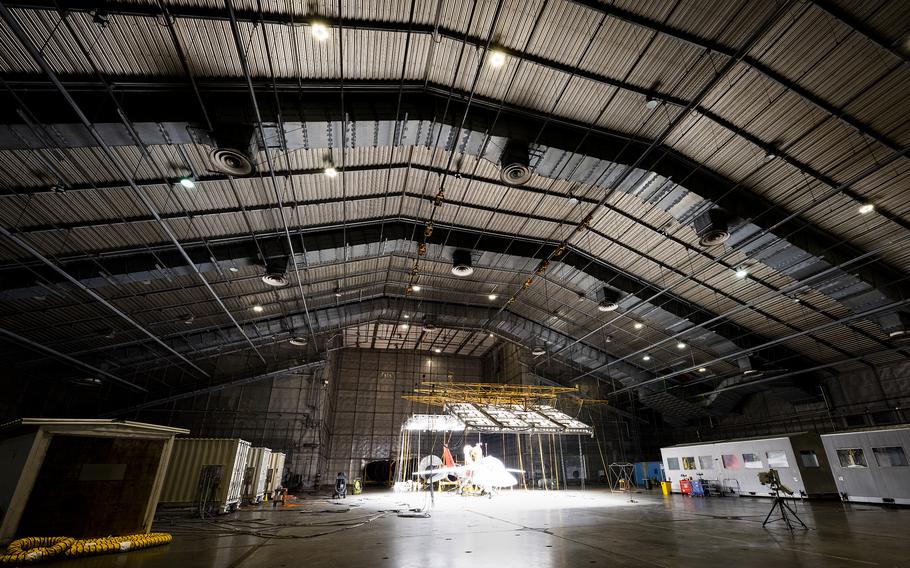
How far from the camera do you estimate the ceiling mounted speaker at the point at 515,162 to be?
11445 millimetres

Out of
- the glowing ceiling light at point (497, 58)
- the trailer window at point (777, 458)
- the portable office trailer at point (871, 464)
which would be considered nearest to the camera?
the glowing ceiling light at point (497, 58)

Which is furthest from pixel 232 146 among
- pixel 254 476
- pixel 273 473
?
pixel 273 473

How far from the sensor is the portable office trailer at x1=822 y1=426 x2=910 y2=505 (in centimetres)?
1422

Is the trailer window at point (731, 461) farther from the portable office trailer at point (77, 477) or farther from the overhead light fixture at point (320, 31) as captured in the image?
the overhead light fixture at point (320, 31)

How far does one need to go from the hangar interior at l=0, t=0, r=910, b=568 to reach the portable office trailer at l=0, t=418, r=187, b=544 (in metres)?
0.04

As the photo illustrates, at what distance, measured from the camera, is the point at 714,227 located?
13.2 m

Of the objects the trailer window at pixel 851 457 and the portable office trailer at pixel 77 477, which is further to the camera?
the trailer window at pixel 851 457

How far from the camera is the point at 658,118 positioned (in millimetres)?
11695

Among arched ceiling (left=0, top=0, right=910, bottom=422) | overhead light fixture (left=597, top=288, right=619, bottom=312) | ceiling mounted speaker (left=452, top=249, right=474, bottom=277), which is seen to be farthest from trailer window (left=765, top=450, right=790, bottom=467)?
ceiling mounted speaker (left=452, top=249, right=474, bottom=277)

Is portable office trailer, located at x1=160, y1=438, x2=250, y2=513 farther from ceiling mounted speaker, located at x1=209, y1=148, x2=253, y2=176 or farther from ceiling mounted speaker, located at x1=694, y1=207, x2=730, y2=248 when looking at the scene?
ceiling mounted speaker, located at x1=694, y1=207, x2=730, y2=248

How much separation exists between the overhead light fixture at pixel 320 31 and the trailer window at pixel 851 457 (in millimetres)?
24479

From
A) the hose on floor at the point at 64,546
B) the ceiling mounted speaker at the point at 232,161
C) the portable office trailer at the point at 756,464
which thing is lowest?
the hose on floor at the point at 64,546

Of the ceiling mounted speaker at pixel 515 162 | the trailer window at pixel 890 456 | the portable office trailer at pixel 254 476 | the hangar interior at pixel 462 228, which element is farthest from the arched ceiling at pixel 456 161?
the portable office trailer at pixel 254 476

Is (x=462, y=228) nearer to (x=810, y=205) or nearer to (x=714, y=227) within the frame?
(x=714, y=227)
